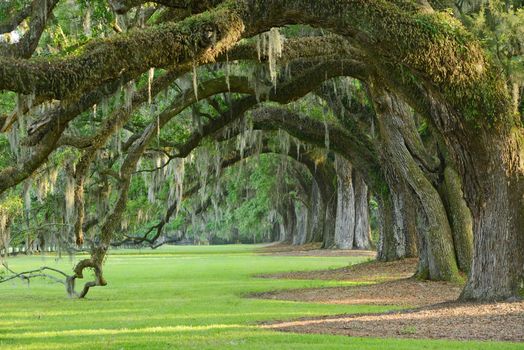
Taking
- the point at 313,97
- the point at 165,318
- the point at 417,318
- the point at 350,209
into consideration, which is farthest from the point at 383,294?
the point at 350,209

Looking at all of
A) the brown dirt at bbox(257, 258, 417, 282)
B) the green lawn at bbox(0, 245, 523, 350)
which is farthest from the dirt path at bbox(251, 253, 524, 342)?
the brown dirt at bbox(257, 258, 417, 282)

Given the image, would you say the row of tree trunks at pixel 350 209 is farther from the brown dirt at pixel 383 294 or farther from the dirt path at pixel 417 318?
the dirt path at pixel 417 318

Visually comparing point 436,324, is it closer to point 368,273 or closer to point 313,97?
point 368,273

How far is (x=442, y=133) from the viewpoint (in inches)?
466

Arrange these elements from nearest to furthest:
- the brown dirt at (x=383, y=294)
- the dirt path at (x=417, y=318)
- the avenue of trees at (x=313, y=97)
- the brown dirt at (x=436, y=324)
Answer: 1. the avenue of trees at (x=313, y=97)
2. the brown dirt at (x=436, y=324)
3. the dirt path at (x=417, y=318)
4. the brown dirt at (x=383, y=294)

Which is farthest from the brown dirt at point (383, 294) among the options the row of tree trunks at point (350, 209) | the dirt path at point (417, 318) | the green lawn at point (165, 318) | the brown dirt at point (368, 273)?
the row of tree trunks at point (350, 209)

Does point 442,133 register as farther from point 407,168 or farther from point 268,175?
point 268,175

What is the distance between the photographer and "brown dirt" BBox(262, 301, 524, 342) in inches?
368

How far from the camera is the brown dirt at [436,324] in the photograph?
9359 mm

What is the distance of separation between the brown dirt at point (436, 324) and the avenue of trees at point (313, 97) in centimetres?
90

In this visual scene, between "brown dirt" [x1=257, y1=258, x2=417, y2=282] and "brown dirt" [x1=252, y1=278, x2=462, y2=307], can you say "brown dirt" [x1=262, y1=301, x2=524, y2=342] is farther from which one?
"brown dirt" [x1=257, y1=258, x2=417, y2=282]

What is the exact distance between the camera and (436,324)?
1023cm

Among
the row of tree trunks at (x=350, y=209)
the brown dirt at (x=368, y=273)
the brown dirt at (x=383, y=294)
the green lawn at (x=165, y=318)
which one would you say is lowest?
the green lawn at (x=165, y=318)

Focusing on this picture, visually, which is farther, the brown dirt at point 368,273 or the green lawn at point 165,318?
the brown dirt at point 368,273
